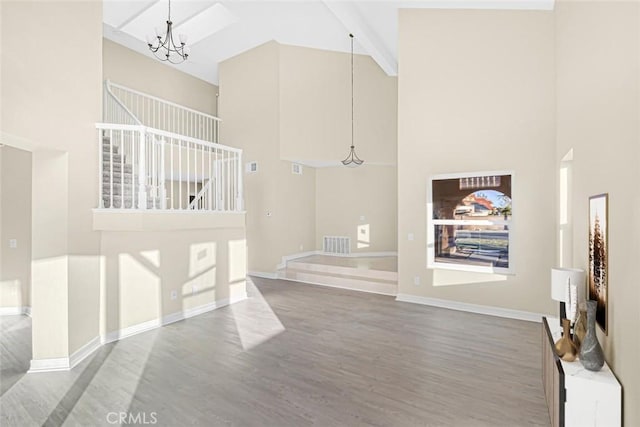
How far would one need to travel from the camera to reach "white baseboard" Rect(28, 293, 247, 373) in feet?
10.3

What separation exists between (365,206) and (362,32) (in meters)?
4.44

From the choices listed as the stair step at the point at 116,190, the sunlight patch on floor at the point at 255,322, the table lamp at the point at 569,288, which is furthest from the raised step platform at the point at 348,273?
the stair step at the point at 116,190

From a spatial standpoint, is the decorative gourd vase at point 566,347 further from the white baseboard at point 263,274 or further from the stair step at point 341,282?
the white baseboard at point 263,274

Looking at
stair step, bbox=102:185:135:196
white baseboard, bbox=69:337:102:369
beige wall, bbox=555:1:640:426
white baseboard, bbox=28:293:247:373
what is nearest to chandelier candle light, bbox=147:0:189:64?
stair step, bbox=102:185:135:196

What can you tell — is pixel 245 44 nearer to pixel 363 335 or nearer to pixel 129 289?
pixel 129 289

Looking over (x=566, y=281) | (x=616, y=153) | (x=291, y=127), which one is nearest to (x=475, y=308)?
(x=566, y=281)

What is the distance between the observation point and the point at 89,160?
353cm

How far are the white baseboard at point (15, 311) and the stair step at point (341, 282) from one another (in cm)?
449

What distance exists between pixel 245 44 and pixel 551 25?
6.38 metres

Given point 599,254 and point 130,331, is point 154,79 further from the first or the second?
point 599,254

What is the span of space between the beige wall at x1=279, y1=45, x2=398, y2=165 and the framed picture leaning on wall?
243 inches

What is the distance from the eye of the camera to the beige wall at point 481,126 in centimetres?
445

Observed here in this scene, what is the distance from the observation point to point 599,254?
2254 millimetres

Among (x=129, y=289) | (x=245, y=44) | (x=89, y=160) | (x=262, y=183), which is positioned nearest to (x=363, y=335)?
(x=129, y=289)
